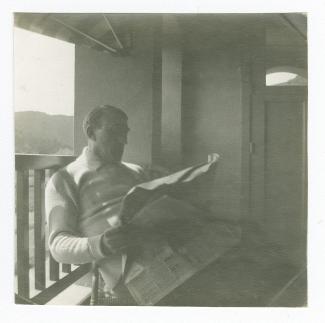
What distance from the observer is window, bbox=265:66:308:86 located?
1042 millimetres

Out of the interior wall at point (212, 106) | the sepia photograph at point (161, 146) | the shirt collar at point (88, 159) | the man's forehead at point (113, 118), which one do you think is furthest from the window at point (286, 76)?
the shirt collar at point (88, 159)

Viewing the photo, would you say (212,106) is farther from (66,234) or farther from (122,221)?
(66,234)

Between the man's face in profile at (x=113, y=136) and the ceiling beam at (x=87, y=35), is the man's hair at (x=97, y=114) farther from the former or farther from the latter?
the ceiling beam at (x=87, y=35)

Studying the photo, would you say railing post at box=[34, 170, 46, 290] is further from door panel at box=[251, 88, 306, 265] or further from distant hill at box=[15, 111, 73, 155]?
door panel at box=[251, 88, 306, 265]

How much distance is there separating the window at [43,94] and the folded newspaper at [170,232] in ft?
1.01

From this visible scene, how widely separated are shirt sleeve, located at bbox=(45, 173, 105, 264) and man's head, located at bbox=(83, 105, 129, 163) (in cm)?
16

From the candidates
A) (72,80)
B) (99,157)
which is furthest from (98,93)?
(99,157)

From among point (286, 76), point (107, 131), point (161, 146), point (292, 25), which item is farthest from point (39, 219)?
point (292, 25)

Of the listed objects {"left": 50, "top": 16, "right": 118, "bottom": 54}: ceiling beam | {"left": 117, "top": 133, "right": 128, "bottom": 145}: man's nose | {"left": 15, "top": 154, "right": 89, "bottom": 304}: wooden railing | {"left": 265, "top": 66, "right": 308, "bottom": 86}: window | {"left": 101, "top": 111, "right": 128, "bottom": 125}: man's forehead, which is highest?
{"left": 50, "top": 16, "right": 118, "bottom": 54}: ceiling beam

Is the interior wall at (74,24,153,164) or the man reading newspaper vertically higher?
the interior wall at (74,24,153,164)

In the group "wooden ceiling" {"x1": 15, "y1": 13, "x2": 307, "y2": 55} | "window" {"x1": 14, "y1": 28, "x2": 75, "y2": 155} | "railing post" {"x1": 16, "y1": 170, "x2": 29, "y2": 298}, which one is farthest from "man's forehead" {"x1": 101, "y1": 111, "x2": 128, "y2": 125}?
"railing post" {"x1": 16, "y1": 170, "x2": 29, "y2": 298}

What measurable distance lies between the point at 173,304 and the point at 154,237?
23 centimetres
